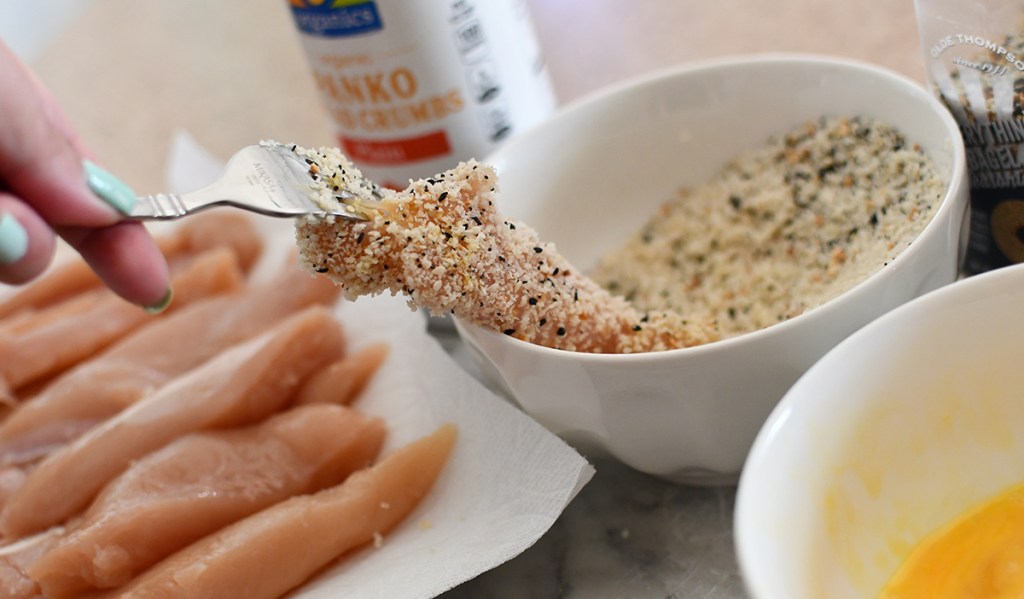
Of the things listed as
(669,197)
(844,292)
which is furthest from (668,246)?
(844,292)

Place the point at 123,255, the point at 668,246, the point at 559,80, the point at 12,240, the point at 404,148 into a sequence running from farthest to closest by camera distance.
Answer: the point at 559,80 < the point at 404,148 < the point at 668,246 < the point at 123,255 < the point at 12,240

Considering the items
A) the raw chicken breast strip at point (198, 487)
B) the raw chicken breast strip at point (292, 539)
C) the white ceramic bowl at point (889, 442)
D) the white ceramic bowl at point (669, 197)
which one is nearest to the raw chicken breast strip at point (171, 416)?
the raw chicken breast strip at point (198, 487)

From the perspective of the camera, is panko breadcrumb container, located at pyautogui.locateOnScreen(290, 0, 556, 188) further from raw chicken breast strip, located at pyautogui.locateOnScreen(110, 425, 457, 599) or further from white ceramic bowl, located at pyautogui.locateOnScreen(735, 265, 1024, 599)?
white ceramic bowl, located at pyautogui.locateOnScreen(735, 265, 1024, 599)

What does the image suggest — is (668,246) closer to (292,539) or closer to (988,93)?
(988,93)

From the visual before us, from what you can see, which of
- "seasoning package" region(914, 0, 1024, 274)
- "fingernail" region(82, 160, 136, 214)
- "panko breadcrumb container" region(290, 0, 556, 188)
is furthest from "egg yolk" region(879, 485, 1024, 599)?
"panko breadcrumb container" region(290, 0, 556, 188)

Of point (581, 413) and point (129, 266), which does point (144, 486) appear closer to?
point (129, 266)

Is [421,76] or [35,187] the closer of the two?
[35,187]

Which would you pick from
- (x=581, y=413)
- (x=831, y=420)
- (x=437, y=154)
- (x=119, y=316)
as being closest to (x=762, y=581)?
(x=831, y=420)
